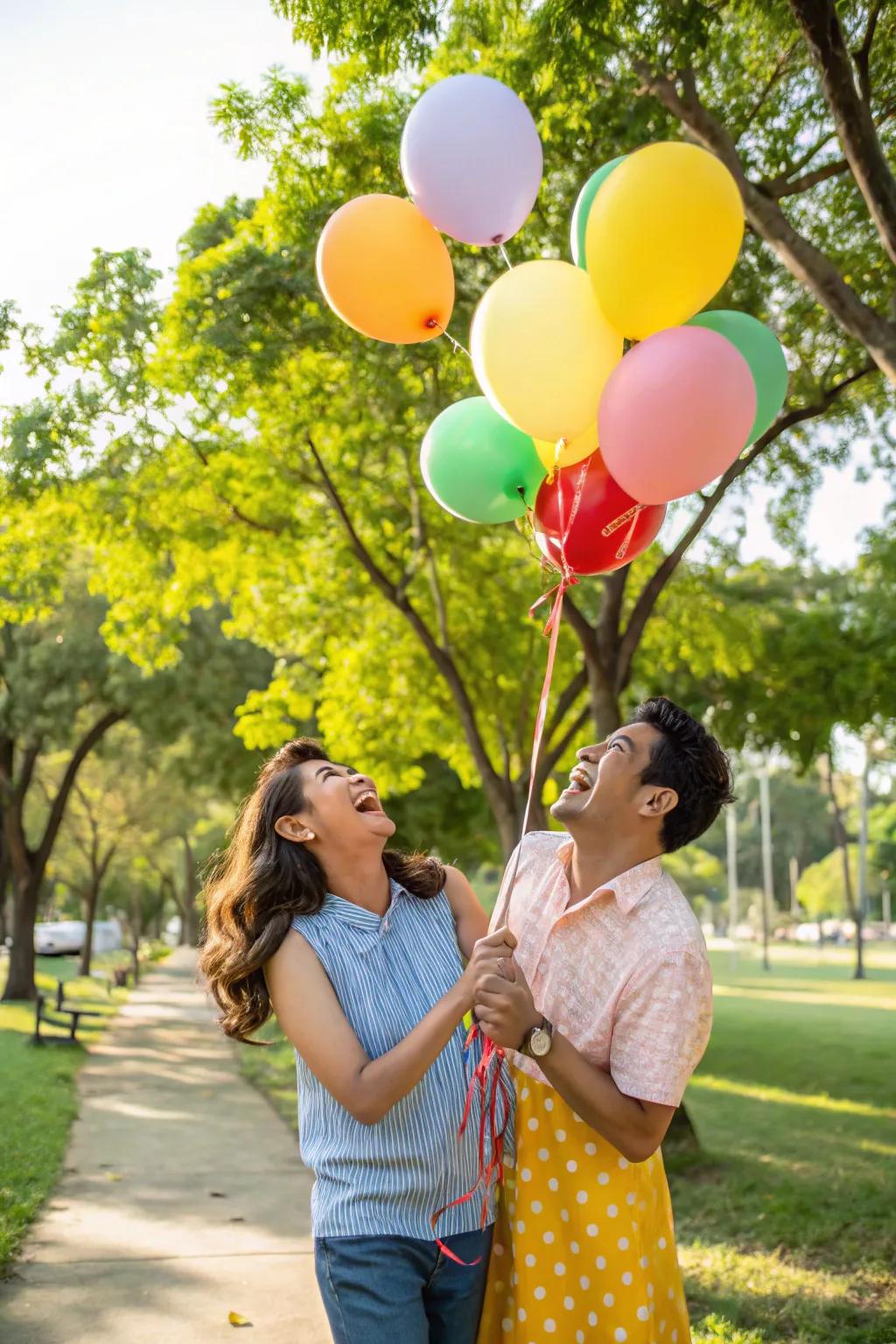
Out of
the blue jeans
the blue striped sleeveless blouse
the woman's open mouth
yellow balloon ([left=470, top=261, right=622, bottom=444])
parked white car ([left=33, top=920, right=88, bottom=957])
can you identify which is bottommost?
parked white car ([left=33, top=920, right=88, bottom=957])

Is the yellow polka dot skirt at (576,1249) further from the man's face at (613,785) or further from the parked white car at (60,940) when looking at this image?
the parked white car at (60,940)

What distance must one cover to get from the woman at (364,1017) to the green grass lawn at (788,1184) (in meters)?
3.24

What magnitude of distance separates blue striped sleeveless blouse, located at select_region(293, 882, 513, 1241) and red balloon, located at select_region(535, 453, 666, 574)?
4.44 ft

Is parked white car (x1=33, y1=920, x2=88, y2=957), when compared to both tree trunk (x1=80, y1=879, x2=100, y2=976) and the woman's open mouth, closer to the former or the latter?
tree trunk (x1=80, y1=879, x2=100, y2=976)

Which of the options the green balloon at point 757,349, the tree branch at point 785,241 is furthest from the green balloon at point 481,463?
the tree branch at point 785,241

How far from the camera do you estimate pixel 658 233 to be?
3182 mm

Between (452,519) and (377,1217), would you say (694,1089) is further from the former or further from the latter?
(377,1217)

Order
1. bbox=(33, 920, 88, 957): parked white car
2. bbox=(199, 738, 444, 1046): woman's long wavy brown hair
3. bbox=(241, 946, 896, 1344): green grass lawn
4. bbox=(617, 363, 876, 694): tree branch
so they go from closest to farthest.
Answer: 1. bbox=(199, 738, 444, 1046): woman's long wavy brown hair
2. bbox=(241, 946, 896, 1344): green grass lawn
3. bbox=(617, 363, 876, 694): tree branch
4. bbox=(33, 920, 88, 957): parked white car

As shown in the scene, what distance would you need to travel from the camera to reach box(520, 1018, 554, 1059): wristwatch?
2271mm

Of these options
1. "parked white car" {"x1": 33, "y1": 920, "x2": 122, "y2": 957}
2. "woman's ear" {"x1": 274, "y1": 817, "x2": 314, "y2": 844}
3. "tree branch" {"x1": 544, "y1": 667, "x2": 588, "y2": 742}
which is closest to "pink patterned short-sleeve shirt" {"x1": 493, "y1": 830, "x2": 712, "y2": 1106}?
"woman's ear" {"x1": 274, "y1": 817, "x2": 314, "y2": 844}

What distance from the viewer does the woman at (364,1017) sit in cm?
236

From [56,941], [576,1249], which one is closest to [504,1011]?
[576,1249]

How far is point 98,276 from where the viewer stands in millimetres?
8508

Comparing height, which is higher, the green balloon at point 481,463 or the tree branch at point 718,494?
the tree branch at point 718,494
